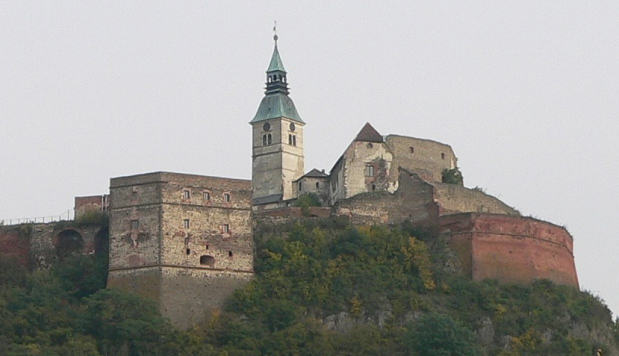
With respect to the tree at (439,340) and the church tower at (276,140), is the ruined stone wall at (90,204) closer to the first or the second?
the church tower at (276,140)

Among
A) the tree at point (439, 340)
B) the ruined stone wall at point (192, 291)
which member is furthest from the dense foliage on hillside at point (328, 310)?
the ruined stone wall at point (192, 291)

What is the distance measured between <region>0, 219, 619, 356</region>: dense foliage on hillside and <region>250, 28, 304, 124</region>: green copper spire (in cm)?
1915

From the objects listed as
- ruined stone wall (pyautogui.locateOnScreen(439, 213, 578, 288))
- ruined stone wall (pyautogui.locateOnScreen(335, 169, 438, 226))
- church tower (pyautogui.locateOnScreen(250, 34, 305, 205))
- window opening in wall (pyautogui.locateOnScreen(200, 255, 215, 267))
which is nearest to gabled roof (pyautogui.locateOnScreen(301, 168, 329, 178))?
church tower (pyautogui.locateOnScreen(250, 34, 305, 205))

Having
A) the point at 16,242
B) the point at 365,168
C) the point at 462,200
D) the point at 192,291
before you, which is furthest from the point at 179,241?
the point at 462,200

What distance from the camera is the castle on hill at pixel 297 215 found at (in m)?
86.6

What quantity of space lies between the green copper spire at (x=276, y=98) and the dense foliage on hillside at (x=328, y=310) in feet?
62.8

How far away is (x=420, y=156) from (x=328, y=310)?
43.8ft

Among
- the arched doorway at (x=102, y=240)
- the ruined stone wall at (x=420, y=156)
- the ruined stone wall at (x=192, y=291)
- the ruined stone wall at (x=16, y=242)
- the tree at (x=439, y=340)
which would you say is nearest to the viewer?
the tree at (x=439, y=340)

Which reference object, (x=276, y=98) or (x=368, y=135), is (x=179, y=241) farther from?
(x=276, y=98)

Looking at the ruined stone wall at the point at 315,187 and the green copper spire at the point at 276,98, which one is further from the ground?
the green copper spire at the point at 276,98

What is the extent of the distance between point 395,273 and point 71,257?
14937 mm

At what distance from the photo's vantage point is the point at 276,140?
110062mm

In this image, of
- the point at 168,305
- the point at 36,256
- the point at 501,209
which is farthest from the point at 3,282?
the point at 501,209

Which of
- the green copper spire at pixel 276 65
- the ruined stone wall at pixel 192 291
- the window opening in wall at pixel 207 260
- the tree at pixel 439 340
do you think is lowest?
the tree at pixel 439 340
